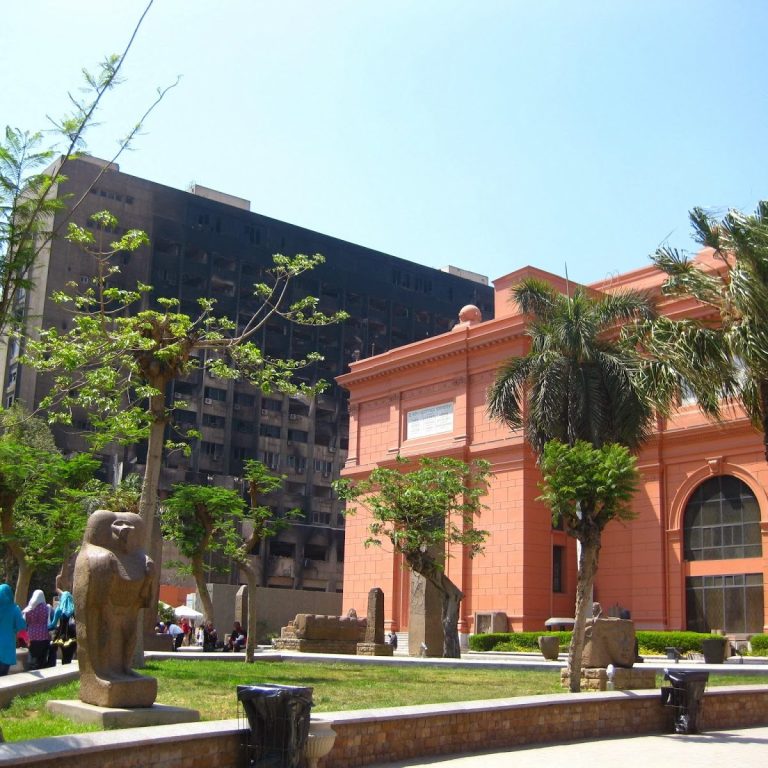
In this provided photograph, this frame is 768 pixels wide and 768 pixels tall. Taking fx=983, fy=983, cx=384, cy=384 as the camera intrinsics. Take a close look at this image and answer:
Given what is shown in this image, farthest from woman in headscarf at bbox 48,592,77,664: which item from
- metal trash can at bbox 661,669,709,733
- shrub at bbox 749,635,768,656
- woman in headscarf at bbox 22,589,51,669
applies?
shrub at bbox 749,635,768,656

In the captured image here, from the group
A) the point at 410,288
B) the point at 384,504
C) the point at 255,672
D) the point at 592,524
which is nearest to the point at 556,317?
the point at 384,504

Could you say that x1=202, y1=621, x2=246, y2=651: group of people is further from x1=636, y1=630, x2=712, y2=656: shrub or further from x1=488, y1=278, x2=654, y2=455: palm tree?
x1=636, y1=630, x2=712, y2=656: shrub

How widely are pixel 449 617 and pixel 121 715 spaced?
18.5 metres

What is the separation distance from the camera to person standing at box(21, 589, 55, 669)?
14.6m

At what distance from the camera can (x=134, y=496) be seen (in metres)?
26.9

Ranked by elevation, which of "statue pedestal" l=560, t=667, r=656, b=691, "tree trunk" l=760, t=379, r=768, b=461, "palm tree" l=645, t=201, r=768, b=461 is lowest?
"statue pedestal" l=560, t=667, r=656, b=691

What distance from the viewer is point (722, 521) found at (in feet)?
106

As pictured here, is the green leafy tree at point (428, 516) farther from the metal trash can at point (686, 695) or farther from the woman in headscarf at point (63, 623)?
the metal trash can at point (686, 695)

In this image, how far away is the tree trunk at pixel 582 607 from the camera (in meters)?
15.2

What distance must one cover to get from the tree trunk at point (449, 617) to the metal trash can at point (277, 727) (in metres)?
18.4

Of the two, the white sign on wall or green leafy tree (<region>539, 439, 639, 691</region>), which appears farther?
the white sign on wall

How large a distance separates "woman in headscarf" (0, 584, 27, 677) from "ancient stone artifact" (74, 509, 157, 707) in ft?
7.78

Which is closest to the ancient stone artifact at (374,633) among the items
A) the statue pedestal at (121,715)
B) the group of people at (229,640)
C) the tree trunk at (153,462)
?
the group of people at (229,640)

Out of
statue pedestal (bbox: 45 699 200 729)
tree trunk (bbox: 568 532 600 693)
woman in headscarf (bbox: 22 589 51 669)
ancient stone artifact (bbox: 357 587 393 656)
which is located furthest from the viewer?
ancient stone artifact (bbox: 357 587 393 656)
